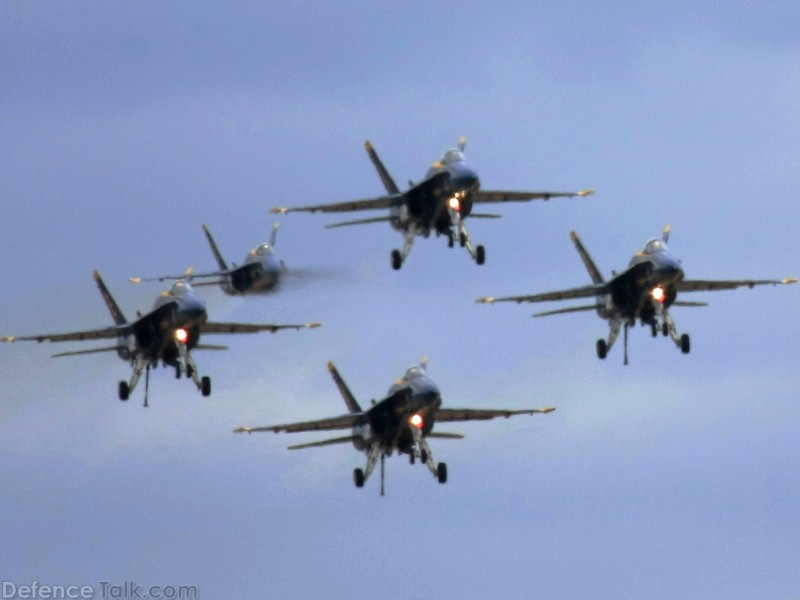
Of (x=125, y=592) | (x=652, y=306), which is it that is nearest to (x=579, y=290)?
(x=652, y=306)

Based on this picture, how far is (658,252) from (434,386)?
618 inches

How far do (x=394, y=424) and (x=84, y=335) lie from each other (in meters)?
20.3

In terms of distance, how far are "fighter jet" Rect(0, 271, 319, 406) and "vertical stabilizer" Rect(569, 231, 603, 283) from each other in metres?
17.4

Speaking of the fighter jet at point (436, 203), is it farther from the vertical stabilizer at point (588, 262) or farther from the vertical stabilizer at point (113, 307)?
the vertical stabilizer at point (113, 307)

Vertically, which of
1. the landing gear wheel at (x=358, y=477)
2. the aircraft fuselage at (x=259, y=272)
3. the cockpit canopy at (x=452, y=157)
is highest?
the cockpit canopy at (x=452, y=157)

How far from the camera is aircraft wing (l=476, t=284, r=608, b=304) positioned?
159000 millimetres

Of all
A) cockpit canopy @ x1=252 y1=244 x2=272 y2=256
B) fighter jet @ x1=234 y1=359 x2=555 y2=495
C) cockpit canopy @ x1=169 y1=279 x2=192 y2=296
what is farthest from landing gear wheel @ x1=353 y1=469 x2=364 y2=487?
cockpit canopy @ x1=252 y1=244 x2=272 y2=256

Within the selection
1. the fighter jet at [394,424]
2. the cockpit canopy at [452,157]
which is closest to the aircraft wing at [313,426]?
the fighter jet at [394,424]

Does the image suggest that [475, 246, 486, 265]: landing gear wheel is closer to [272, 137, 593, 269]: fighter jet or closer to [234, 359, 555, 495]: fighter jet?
[272, 137, 593, 269]: fighter jet

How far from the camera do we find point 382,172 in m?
167

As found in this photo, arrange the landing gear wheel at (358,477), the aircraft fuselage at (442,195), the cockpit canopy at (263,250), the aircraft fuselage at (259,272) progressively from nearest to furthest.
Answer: the landing gear wheel at (358,477) < the aircraft fuselage at (442,195) < the aircraft fuselage at (259,272) < the cockpit canopy at (263,250)

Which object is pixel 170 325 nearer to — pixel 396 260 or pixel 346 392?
pixel 346 392

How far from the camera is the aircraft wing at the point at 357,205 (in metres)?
164

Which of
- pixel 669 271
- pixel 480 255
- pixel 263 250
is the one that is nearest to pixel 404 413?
pixel 480 255
